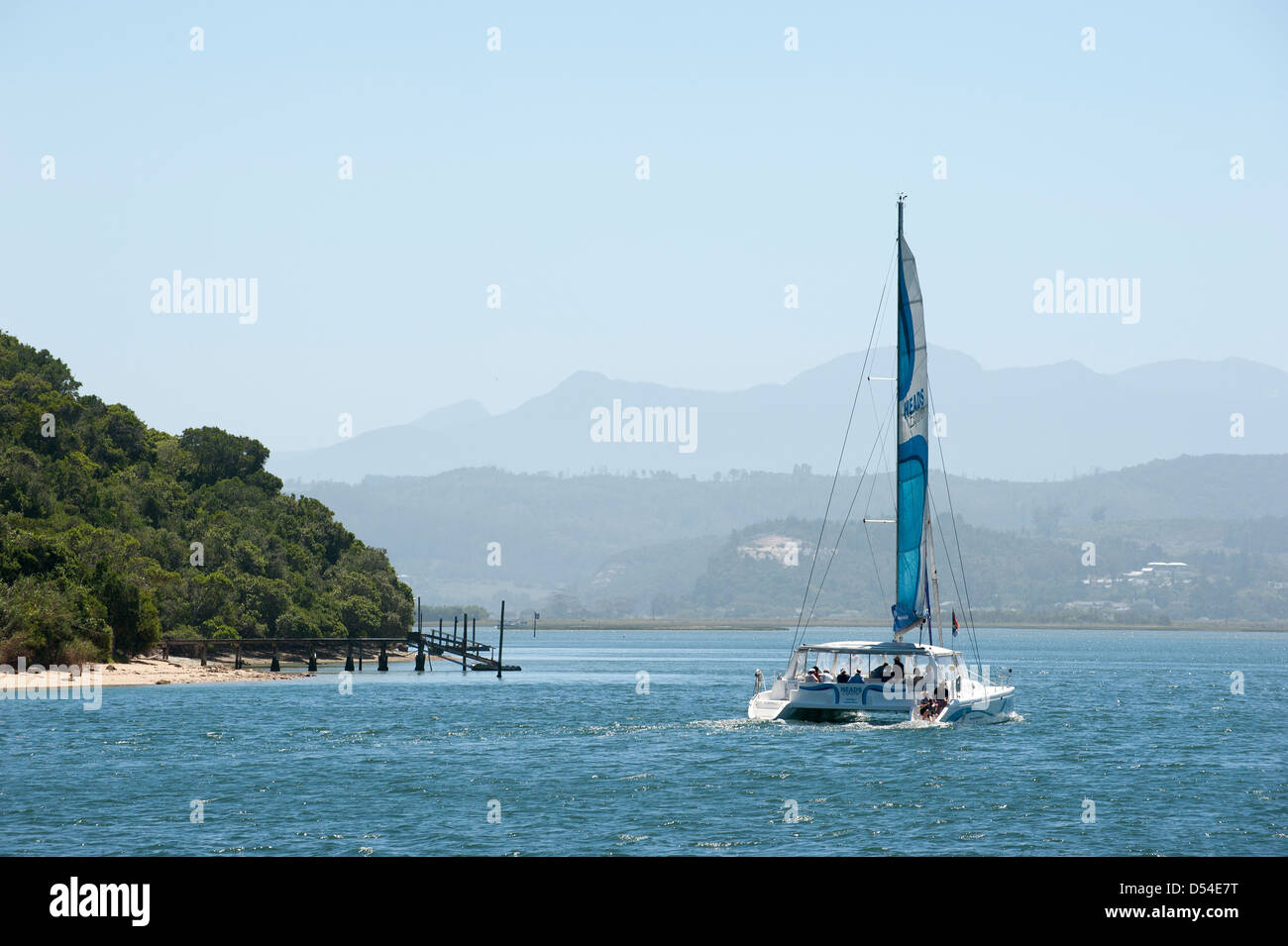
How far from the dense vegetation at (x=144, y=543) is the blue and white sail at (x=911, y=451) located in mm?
50447

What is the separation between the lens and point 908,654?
177 ft

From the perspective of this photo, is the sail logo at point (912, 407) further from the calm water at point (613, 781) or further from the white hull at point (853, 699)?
the calm water at point (613, 781)

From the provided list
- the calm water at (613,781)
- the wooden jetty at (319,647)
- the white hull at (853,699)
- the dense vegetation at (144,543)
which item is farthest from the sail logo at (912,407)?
the dense vegetation at (144,543)

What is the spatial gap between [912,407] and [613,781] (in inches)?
959

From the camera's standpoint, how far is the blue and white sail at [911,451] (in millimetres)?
57000

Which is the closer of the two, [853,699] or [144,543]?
[853,699]


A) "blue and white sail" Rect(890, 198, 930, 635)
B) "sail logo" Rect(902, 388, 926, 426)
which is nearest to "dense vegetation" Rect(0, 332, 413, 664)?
"blue and white sail" Rect(890, 198, 930, 635)

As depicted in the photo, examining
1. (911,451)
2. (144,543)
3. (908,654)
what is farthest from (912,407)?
(144,543)

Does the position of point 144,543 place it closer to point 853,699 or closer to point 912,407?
point 912,407

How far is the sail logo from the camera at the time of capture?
58.5 meters

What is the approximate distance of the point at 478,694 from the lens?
88625mm
